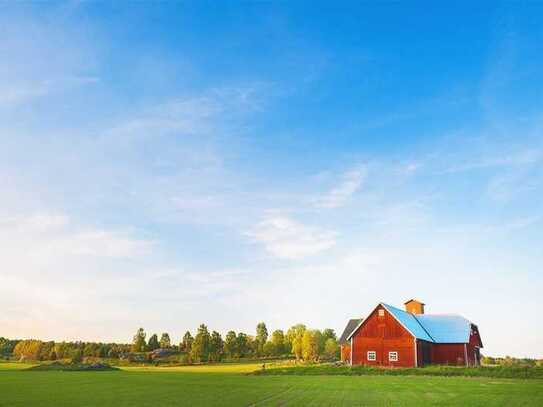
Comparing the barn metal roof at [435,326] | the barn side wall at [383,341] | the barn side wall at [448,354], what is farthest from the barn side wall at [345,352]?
the barn side wall at [383,341]

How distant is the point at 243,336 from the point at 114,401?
114 metres

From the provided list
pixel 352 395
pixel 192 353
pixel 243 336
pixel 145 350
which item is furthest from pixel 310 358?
pixel 352 395

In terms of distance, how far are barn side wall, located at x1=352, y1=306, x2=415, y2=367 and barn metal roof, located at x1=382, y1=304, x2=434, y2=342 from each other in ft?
1.52

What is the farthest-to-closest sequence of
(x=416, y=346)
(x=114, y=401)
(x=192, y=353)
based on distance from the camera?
(x=192, y=353), (x=416, y=346), (x=114, y=401)

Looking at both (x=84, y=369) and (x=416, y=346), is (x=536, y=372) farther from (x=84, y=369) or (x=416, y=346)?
(x=84, y=369)

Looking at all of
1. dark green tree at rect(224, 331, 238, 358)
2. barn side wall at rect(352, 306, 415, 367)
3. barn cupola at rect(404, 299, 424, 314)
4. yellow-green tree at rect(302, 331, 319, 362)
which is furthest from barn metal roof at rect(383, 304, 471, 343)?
dark green tree at rect(224, 331, 238, 358)

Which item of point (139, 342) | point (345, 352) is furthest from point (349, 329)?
point (139, 342)

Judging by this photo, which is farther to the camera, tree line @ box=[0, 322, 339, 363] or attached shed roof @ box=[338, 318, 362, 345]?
tree line @ box=[0, 322, 339, 363]

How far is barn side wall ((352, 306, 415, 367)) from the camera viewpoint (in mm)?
63116

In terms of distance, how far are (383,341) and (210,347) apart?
60536mm

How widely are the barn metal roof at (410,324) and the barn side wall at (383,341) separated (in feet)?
1.52

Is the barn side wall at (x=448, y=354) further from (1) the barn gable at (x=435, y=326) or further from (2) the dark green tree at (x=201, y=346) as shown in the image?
(2) the dark green tree at (x=201, y=346)

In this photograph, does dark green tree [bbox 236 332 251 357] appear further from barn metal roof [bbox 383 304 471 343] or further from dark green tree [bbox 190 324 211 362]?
barn metal roof [bbox 383 304 471 343]

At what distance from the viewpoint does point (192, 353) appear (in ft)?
375
